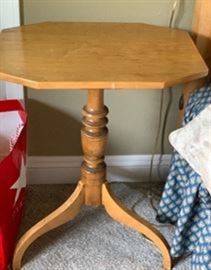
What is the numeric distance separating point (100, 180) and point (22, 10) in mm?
579

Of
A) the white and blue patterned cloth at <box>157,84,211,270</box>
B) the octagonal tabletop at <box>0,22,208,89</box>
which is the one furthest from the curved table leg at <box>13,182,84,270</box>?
the octagonal tabletop at <box>0,22,208,89</box>

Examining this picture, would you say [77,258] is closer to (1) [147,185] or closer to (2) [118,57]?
(1) [147,185]

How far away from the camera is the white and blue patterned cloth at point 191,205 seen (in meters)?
1.38

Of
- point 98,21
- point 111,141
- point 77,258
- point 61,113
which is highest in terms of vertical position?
point 98,21

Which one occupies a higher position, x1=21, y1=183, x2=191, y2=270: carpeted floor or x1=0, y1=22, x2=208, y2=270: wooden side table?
x1=0, y1=22, x2=208, y2=270: wooden side table

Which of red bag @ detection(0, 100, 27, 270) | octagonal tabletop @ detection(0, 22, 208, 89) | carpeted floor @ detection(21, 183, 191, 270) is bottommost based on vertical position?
carpeted floor @ detection(21, 183, 191, 270)

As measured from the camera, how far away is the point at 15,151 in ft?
4.53

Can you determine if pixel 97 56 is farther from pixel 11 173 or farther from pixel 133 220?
pixel 133 220

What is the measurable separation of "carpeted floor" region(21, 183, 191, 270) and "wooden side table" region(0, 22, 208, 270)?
73mm

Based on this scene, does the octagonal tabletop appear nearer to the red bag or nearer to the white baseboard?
the red bag

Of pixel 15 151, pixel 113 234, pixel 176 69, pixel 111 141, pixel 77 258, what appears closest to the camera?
pixel 176 69

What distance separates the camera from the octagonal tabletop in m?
1.10

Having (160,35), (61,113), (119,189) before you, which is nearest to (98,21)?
(160,35)

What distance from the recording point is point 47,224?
1455 mm
